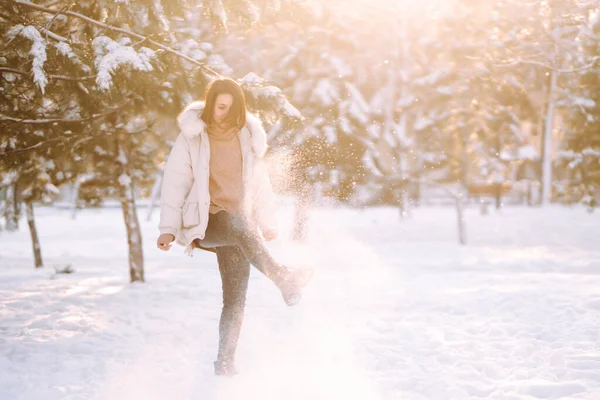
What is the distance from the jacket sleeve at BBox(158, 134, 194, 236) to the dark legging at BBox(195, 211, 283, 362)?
0.23m

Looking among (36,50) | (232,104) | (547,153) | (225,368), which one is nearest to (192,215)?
(232,104)

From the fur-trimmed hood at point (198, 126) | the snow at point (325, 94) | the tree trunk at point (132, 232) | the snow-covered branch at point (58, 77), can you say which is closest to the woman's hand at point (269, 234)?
the fur-trimmed hood at point (198, 126)

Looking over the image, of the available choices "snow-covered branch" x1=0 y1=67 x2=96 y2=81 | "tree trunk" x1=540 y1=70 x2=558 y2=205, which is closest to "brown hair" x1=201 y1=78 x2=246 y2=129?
"snow-covered branch" x1=0 y1=67 x2=96 y2=81

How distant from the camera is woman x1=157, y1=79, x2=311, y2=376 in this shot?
4.53m

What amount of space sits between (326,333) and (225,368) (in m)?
2.01

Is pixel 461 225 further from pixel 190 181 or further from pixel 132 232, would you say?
pixel 190 181

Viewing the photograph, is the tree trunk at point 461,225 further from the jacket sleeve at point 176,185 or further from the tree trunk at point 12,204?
the jacket sleeve at point 176,185

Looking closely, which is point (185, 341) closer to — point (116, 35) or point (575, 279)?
point (116, 35)

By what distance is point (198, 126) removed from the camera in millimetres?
4574

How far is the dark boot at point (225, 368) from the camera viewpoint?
Result: 16.3 ft

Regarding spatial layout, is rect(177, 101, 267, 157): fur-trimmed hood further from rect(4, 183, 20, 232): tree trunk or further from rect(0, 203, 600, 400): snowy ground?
rect(4, 183, 20, 232): tree trunk

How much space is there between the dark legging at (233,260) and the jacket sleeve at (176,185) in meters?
0.23

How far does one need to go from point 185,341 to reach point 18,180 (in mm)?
7225

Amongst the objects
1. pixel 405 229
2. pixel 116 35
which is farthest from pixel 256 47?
pixel 116 35
